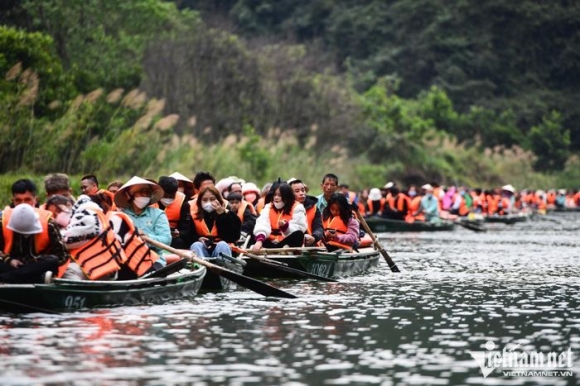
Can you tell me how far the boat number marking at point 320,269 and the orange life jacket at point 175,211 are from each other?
98.4 inches

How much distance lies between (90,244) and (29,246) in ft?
2.52

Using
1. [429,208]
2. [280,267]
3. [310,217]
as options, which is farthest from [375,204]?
[280,267]

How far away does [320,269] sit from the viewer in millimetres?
21438

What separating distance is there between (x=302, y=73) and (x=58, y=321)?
46658mm

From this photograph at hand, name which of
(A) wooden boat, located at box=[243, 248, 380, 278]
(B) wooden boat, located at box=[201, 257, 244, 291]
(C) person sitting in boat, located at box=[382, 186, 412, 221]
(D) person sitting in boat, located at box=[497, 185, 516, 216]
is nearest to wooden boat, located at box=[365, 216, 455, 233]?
(C) person sitting in boat, located at box=[382, 186, 412, 221]

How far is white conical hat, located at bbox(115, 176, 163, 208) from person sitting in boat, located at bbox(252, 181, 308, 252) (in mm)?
3075

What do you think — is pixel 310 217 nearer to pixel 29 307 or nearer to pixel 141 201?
pixel 141 201

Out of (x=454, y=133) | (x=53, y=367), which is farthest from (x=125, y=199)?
(x=454, y=133)

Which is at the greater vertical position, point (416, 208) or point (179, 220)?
point (416, 208)

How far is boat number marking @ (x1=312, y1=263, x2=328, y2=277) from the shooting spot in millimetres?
21328

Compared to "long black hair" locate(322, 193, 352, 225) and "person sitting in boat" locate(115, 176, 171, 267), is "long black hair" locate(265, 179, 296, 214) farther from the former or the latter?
"person sitting in boat" locate(115, 176, 171, 267)

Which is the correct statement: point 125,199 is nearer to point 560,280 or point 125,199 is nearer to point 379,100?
point 560,280

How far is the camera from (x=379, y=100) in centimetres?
6950

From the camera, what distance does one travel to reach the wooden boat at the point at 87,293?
50.2 feet
